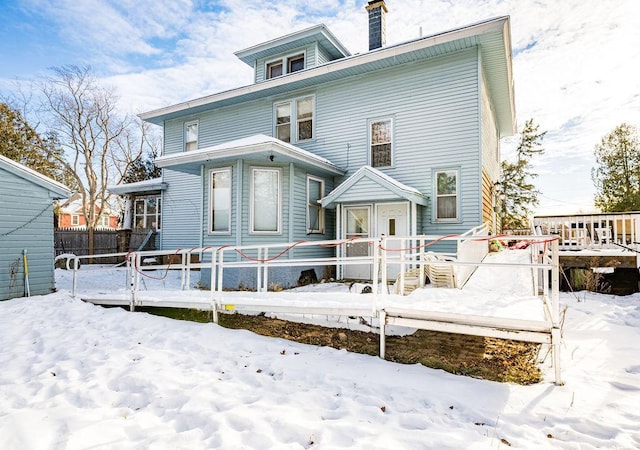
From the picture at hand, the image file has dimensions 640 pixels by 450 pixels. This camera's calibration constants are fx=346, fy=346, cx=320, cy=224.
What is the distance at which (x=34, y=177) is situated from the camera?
8.95 m

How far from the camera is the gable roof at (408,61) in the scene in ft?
30.8

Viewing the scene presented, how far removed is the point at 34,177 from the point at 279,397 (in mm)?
9274

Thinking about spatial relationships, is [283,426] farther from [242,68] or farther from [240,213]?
[242,68]

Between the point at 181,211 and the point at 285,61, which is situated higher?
the point at 285,61

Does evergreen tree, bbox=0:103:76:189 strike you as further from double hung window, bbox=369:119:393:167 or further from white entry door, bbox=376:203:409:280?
white entry door, bbox=376:203:409:280

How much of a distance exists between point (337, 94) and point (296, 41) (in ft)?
11.3

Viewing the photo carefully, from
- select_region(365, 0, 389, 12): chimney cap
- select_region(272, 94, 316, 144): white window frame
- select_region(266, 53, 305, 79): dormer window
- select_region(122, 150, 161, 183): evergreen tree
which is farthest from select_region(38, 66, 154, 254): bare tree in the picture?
select_region(365, 0, 389, 12): chimney cap

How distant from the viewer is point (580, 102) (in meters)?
16.6

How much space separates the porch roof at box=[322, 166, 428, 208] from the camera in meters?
9.72

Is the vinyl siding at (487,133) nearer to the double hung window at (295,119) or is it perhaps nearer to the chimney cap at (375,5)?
the chimney cap at (375,5)

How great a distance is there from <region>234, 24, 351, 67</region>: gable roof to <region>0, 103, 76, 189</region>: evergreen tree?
57.3 feet

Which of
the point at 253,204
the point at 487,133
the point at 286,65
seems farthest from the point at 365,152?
the point at 286,65

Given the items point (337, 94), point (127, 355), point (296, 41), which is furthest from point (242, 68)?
point (127, 355)

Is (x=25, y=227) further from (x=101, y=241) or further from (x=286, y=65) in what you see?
(x=286, y=65)
